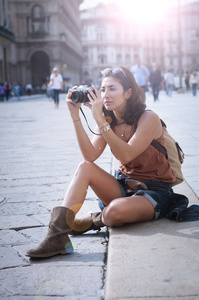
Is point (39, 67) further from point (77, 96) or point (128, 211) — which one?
point (128, 211)

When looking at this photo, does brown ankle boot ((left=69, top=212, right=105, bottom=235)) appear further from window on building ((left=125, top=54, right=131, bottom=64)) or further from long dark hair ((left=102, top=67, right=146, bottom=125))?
window on building ((left=125, top=54, right=131, bottom=64))

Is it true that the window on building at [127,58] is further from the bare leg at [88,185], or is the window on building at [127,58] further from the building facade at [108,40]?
the bare leg at [88,185]

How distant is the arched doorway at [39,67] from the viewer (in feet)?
158

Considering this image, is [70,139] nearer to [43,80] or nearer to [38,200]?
[38,200]

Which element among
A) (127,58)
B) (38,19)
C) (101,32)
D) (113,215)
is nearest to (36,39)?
(38,19)

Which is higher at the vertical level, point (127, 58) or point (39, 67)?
point (127, 58)

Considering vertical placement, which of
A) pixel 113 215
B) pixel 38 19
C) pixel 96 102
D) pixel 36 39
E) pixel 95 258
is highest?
pixel 38 19

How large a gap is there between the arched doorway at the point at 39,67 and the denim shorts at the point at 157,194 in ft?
150

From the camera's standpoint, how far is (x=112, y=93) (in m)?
3.17

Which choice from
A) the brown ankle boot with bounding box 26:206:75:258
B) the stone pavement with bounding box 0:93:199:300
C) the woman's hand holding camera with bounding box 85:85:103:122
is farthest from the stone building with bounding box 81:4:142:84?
the brown ankle boot with bounding box 26:206:75:258

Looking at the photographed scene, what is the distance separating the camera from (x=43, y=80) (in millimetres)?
48344

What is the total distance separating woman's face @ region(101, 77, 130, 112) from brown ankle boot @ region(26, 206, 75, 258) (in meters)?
0.74

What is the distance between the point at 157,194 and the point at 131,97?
2.10 feet

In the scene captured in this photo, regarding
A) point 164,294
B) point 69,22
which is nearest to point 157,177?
point 164,294
